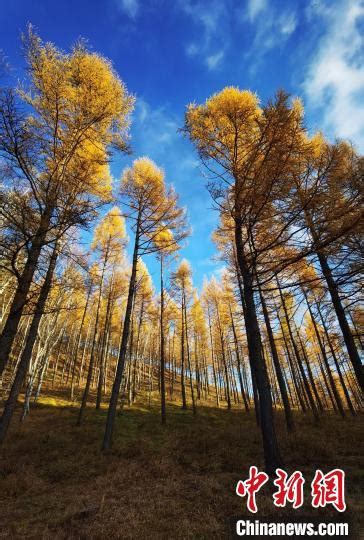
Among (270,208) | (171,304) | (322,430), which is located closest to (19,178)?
(270,208)

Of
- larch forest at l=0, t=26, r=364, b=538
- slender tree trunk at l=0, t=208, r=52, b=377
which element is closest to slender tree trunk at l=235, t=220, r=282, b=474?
larch forest at l=0, t=26, r=364, b=538

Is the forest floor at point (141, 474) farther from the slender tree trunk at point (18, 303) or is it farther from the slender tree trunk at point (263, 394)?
the slender tree trunk at point (18, 303)

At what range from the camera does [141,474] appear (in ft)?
23.3

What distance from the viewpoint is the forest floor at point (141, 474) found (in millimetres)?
4117

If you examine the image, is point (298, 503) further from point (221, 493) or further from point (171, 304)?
point (171, 304)

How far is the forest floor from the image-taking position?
4117mm

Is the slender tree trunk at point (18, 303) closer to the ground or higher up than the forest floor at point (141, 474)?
higher up

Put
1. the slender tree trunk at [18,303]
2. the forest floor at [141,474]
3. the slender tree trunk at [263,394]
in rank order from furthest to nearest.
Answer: the slender tree trunk at [263,394], the slender tree trunk at [18,303], the forest floor at [141,474]

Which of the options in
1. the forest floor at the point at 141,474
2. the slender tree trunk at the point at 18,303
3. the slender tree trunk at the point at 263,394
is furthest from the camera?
the slender tree trunk at the point at 263,394

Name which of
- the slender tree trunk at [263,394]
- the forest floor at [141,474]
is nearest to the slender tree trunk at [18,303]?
the forest floor at [141,474]

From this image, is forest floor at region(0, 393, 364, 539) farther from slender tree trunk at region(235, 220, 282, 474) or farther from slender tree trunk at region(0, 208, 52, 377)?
slender tree trunk at region(0, 208, 52, 377)

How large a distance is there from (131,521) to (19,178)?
6921 mm

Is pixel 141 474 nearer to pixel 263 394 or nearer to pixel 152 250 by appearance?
pixel 263 394

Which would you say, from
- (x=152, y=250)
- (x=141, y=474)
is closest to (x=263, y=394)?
(x=141, y=474)
